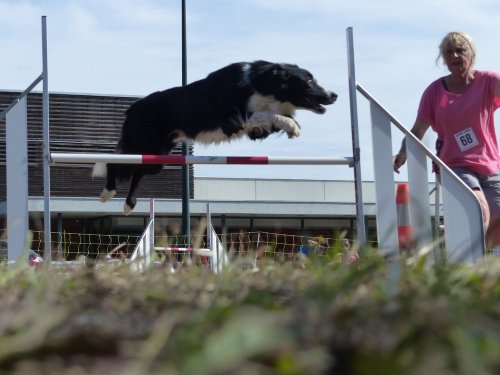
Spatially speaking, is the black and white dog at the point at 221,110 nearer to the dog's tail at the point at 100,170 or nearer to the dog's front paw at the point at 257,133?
the dog's front paw at the point at 257,133

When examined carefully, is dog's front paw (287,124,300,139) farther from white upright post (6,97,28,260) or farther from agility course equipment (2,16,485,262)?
white upright post (6,97,28,260)

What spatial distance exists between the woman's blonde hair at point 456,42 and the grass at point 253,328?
398 centimetres

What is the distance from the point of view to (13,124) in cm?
558

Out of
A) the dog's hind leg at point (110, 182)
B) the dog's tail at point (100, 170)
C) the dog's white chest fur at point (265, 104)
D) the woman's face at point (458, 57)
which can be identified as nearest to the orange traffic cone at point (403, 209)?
the woman's face at point (458, 57)

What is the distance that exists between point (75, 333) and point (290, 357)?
0.35 meters

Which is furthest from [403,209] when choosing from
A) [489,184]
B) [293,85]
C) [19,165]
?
[19,165]

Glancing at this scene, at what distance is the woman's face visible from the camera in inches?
227

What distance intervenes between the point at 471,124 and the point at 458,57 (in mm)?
427

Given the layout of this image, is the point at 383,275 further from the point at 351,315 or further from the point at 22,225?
the point at 22,225

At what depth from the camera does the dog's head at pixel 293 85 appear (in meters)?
7.07

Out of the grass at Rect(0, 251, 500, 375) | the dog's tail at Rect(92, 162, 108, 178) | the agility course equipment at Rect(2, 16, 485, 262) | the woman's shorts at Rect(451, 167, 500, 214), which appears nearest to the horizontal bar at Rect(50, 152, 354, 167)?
the agility course equipment at Rect(2, 16, 485, 262)

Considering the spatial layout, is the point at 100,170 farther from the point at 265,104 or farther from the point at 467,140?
the point at 467,140

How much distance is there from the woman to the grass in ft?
12.5

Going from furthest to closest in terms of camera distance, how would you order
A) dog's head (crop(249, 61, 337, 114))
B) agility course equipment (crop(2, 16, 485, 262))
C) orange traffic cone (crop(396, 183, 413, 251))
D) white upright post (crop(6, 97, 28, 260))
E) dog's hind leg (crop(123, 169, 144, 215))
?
dog's hind leg (crop(123, 169, 144, 215)) → dog's head (crop(249, 61, 337, 114)) → orange traffic cone (crop(396, 183, 413, 251)) → white upright post (crop(6, 97, 28, 260)) → agility course equipment (crop(2, 16, 485, 262))
